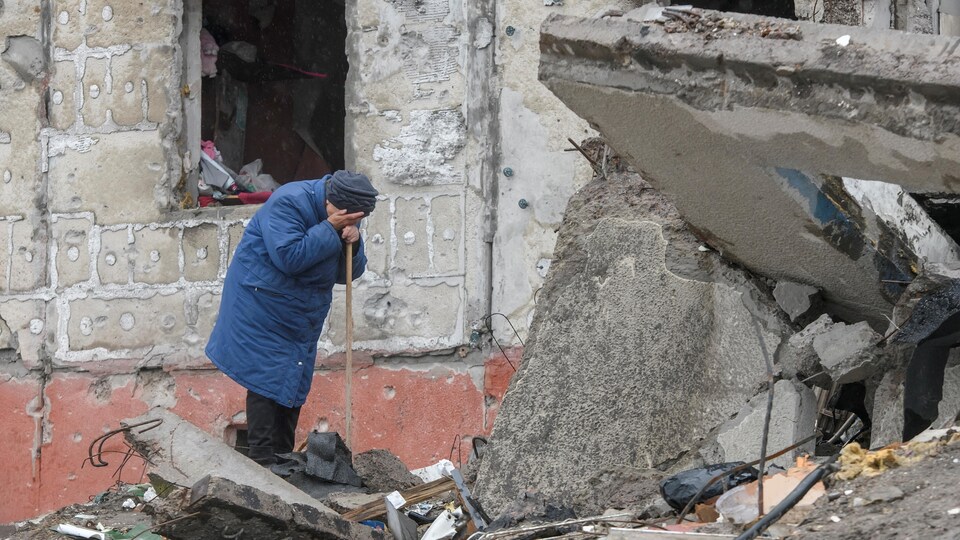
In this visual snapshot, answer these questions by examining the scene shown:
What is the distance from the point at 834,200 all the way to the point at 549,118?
4.05m

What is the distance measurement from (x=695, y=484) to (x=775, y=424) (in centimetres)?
51

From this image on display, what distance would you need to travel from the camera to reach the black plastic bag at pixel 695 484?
3.52 metres

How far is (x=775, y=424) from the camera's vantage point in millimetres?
3982

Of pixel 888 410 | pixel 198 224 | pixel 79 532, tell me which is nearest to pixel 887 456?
pixel 888 410

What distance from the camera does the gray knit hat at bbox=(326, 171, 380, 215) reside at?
6.18 meters

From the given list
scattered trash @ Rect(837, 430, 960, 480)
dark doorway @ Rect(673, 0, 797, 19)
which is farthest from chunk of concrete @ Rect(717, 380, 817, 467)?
dark doorway @ Rect(673, 0, 797, 19)

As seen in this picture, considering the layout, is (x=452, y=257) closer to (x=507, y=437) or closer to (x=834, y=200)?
(x=507, y=437)

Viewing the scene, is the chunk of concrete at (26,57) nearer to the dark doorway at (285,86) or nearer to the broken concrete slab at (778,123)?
the dark doorway at (285,86)

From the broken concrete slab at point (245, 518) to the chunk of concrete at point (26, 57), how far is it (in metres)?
5.01

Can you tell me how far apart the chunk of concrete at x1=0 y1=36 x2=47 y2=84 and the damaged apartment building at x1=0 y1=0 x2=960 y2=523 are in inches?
1.6

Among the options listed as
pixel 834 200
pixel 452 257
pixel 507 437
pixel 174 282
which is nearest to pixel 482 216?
pixel 452 257

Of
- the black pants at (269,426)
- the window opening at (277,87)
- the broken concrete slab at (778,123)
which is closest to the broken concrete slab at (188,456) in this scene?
Answer: the black pants at (269,426)

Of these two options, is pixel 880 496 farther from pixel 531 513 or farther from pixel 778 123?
pixel 531 513

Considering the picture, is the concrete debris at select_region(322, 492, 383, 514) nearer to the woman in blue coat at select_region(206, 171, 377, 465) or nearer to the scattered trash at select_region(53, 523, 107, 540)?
the scattered trash at select_region(53, 523, 107, 540)
